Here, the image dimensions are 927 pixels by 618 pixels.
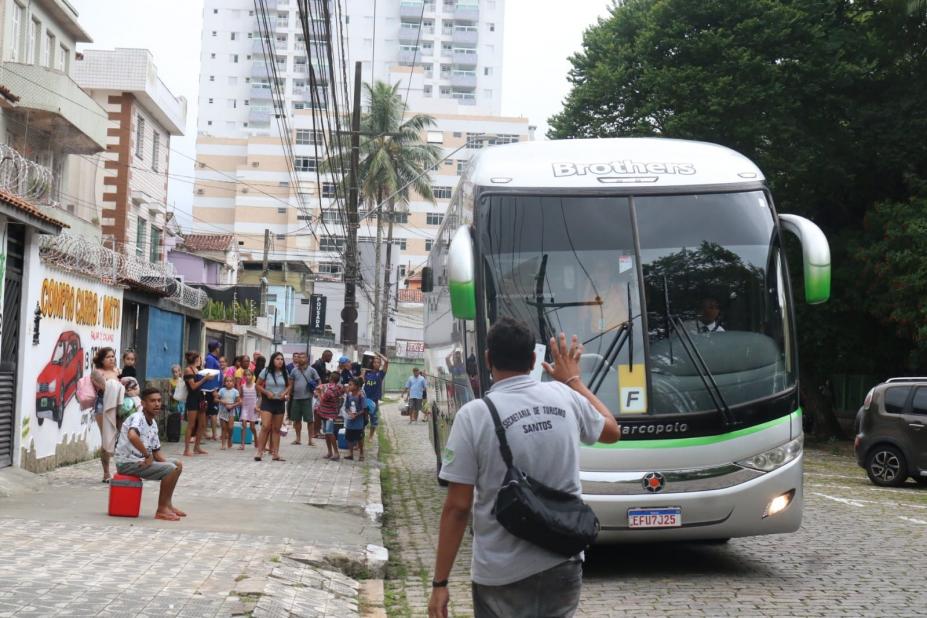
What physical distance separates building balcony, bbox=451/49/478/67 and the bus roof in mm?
106799

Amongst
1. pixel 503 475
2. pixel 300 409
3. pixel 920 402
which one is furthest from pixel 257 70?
pixel 503 475

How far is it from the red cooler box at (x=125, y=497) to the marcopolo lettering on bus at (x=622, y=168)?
478cm

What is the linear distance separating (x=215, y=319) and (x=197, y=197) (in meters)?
66.4

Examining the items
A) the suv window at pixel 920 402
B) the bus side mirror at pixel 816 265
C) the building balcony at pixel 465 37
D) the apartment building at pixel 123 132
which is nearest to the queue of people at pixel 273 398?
the suv window at pixel 920 402

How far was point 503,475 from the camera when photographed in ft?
14.0

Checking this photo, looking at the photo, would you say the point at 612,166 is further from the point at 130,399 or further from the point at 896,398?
the point at 896,398

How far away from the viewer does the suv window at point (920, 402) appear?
17797 mm

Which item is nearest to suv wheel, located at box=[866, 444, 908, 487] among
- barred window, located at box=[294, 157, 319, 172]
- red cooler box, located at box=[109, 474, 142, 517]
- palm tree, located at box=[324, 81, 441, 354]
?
red cooler box, located at box=[109, 474, 142, 517]

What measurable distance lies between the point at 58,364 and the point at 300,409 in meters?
5.96

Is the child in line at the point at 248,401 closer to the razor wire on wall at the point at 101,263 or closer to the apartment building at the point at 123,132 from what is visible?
the razor wire on wall at the point at 101,263

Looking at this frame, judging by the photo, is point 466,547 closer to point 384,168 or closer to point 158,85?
point 158,85

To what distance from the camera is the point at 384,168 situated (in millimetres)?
53344

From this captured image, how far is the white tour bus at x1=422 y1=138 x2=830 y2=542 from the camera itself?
8.80m

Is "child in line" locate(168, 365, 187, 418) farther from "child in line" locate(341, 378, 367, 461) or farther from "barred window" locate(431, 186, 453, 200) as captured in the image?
"barred window" locate(431, 186, 453, 200)
